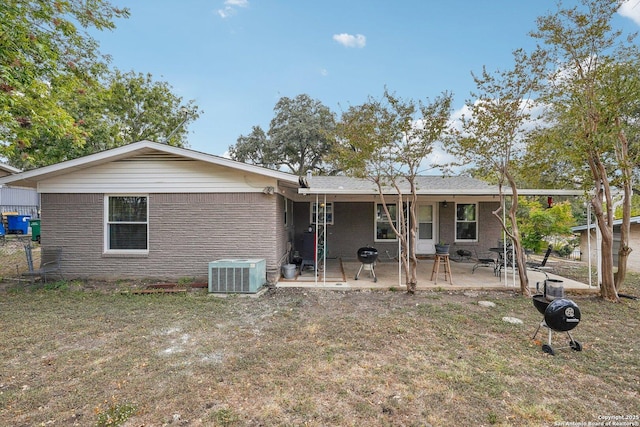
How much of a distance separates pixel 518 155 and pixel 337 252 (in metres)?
6.48

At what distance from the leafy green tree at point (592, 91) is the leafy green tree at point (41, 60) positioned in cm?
1011

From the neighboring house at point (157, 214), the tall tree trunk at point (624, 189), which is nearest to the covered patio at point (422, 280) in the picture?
the tall tree trunk at point (624, 189)

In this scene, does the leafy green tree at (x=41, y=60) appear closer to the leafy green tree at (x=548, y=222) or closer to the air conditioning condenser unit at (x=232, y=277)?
the air conditioning condenser unit at (x=232, y=277)

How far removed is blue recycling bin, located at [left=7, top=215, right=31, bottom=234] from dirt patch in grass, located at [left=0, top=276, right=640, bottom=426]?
1592cm

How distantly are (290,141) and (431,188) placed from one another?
Answer: 16996mm

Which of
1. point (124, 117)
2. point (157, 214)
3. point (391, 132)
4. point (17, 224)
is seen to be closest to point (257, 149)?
point (124, 117)

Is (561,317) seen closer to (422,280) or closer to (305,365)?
(305,365)

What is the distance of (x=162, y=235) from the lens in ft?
24.6

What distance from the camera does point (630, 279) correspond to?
342 inches

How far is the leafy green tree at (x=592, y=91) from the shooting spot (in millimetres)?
5715

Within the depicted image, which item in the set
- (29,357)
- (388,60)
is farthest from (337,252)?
(29,357)

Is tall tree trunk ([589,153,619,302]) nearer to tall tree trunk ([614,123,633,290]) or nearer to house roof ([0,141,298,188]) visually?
tall tree trunk ([614,123,633,290])

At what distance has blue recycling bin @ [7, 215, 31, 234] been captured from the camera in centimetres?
1712

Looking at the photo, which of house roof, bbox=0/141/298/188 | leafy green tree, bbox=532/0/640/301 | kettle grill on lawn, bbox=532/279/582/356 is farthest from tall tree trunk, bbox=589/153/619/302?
house roof, bbox=0/141/298/188
